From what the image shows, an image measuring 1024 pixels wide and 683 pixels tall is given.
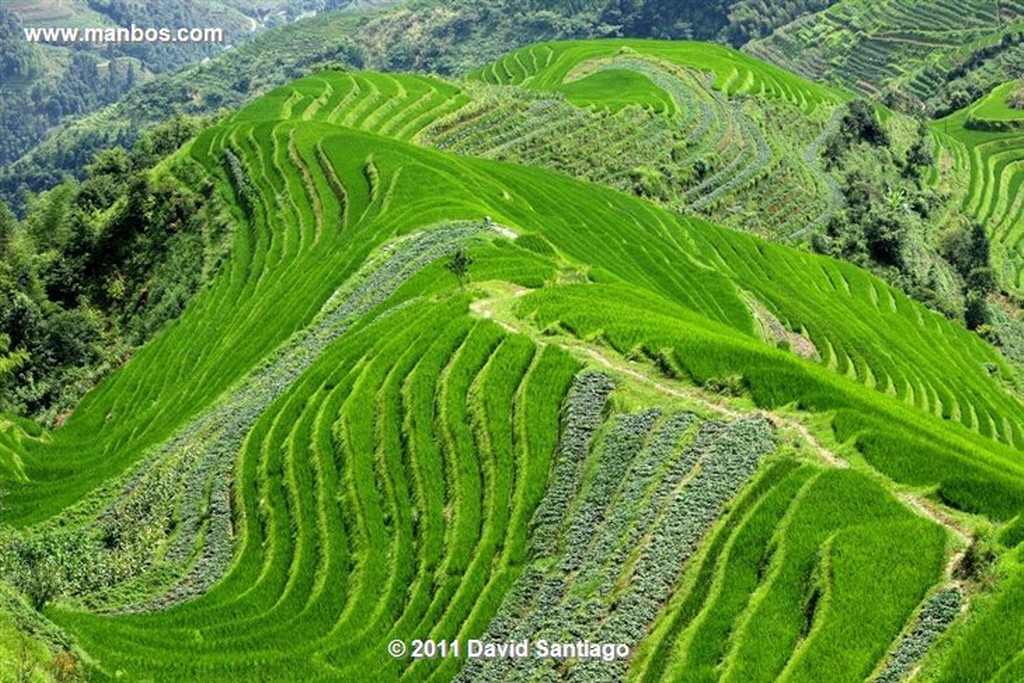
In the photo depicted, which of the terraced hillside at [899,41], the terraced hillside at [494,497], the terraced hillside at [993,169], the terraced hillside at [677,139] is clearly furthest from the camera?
the terraced hillside at [899,41]

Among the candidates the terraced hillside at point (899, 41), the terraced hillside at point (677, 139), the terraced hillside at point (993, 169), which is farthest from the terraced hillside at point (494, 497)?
the terraced hillside at point (899, 41)

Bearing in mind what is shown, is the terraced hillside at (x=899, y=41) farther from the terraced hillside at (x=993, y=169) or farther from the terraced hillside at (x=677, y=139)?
the terraced hillside at (x=677, y=139)

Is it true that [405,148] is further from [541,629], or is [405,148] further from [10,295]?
[541,629]

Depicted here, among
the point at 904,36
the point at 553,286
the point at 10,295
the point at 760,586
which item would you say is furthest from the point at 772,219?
the point at 904,36

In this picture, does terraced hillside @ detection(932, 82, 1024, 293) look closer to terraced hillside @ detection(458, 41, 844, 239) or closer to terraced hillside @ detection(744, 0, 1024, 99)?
terraced hillside @ detection(744, 0, 1024, 99)

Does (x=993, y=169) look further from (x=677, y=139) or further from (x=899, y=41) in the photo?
(x=899, y=41)
